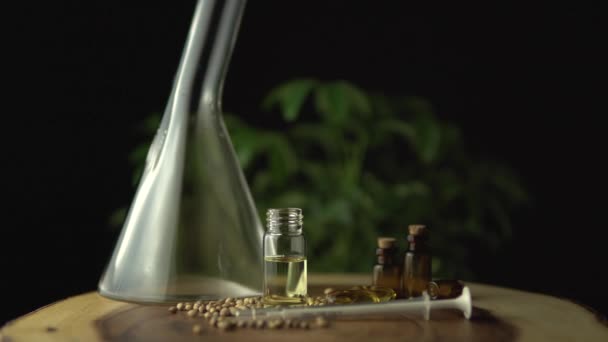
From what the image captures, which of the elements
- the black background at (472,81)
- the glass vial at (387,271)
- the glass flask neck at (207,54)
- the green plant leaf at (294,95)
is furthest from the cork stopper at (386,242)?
the black background at (472,81)

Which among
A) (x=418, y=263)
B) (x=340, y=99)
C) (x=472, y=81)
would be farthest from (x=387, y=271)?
(x=472, y=81)

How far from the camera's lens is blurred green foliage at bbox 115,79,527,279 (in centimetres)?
160

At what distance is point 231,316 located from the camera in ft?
2.38

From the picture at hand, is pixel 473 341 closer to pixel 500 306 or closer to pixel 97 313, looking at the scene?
pixel 500 306

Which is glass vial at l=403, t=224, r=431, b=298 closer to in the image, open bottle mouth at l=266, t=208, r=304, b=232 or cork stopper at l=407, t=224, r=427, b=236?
cork stopper at l=407, t=224, r=427, b=236

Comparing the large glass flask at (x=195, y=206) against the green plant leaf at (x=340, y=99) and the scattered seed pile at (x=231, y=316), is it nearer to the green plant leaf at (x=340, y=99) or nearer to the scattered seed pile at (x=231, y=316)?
the scattered seed pile at (x=231, y=316)

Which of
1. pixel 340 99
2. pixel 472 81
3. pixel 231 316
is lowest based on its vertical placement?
pixel 231 316

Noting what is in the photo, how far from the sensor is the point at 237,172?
85 cm

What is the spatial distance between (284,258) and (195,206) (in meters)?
0.12

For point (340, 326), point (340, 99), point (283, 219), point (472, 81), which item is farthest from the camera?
point (472, 81)

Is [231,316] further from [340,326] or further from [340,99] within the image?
[340,99]

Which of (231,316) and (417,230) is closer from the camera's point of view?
(231,316)

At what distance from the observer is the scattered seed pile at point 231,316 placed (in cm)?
69

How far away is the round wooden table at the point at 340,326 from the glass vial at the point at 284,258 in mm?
105
